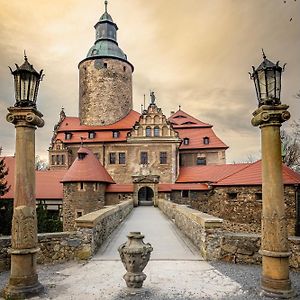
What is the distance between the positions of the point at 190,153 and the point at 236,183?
35.0 ft

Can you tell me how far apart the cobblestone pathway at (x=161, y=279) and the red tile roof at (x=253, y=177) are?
48.8 feet

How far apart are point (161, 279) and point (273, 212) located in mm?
2358

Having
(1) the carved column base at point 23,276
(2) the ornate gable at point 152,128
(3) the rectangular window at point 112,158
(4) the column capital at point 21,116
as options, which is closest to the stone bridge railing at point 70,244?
(1) the carved column base at point 23,276

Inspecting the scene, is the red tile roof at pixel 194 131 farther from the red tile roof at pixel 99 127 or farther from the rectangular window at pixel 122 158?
the rectangular window at pixel 122 158

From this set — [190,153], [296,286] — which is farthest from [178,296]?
[190,153]

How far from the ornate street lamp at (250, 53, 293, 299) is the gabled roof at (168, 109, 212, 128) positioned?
29.2 metres

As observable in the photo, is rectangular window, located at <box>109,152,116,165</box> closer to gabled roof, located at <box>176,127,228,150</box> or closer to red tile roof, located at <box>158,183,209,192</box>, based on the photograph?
red tile roof, located at <box>158,183,209,192</box>

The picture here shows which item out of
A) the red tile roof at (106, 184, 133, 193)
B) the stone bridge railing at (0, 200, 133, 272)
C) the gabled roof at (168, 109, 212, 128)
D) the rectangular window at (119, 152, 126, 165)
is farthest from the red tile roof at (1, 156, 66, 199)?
the stone bridge railing at (0, 200, 133, 272)

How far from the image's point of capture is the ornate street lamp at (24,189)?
5.05m

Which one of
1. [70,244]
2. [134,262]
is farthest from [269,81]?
[70,244]

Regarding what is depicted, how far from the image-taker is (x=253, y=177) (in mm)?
22234

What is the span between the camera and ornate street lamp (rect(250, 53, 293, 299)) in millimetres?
4914

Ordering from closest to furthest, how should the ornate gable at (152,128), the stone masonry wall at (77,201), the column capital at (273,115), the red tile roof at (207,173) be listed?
the column capital at (273,115), the stone masonry wall at (77,201), the red tile roof at (207,173), the ornate gable at (152,128)

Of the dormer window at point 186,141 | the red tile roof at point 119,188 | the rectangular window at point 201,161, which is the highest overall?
the dormer window at point 186,141
